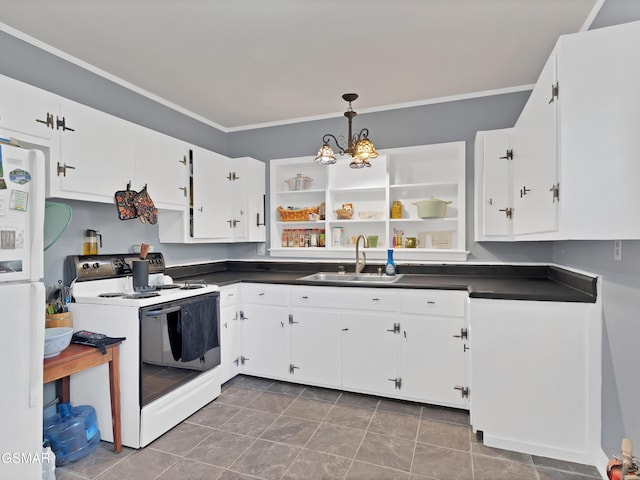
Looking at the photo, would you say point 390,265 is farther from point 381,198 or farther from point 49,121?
point 49,121

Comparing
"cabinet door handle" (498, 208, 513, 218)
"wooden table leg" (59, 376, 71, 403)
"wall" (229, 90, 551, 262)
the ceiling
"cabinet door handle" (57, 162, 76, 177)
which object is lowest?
"wooden table leg" (59, 376, 71, 403)

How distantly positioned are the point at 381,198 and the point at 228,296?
66.9 inches

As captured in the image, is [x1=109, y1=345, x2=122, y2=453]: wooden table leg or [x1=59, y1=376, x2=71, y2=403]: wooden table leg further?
[x1=59, y1=376, x2=71, y2=403]: wooden table leg

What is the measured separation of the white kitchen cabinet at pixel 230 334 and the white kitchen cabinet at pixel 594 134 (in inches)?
93.2

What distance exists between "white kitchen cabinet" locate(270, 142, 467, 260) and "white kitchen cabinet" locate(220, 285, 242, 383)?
32.7 inches

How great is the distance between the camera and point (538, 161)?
193cm

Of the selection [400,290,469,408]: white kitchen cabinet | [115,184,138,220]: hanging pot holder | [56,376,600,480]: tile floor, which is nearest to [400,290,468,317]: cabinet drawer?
[400,290,469,408]: white kitchen cabinet

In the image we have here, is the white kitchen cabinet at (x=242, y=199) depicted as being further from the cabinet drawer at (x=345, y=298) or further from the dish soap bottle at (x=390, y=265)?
the dish soap bottle at (x=390, y=265)

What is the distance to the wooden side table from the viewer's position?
1.84 metres

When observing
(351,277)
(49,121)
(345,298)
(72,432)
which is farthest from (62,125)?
(351,277)

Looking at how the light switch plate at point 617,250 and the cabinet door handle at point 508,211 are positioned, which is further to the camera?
the cabinet door handle at point 508,211

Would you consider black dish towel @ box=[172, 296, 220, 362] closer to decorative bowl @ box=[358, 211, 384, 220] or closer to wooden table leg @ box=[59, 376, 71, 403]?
wooden table leg @ box=[59, 376, 71, 403]

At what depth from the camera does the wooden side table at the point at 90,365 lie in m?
1.84

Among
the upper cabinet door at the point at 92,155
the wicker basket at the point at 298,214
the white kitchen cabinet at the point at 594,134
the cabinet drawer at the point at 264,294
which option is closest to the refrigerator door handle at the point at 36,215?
the upper cabinet door at the point at 92,155
